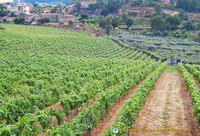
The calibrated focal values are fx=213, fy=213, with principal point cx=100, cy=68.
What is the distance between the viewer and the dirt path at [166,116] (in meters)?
Result: 14.0

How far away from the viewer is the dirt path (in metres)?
14.0

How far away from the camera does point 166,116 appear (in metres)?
16.8

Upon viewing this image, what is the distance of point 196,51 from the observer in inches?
2520

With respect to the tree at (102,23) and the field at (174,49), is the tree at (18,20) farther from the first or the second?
the field at (174,49)

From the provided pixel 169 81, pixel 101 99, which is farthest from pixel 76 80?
pixel 169 81

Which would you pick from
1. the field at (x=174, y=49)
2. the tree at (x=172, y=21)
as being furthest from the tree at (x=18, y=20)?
the tree at (x=172, y=21)

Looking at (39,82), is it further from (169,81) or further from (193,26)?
(193,26)

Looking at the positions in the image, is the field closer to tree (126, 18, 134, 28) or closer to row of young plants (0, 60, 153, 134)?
tree (126, 18, 134, 28)

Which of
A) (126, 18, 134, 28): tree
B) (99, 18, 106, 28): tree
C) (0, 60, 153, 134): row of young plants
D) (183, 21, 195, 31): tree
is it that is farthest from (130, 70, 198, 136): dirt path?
(126, 18, 134, 28): tree

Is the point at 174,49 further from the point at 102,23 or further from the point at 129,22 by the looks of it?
the point at 129,22

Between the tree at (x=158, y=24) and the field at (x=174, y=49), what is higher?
the tree at (x=158, y=24)

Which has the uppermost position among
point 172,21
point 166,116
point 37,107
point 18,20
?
point 18,20

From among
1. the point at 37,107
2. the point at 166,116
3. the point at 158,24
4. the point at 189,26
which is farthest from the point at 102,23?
the point at 37,107

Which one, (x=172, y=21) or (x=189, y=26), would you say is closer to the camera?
(x=189, y=26)
